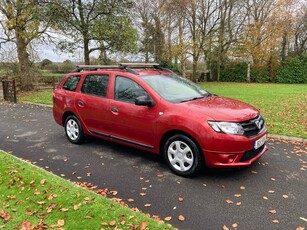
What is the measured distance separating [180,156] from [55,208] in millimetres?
1956

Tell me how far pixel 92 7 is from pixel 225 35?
17578 millimetres

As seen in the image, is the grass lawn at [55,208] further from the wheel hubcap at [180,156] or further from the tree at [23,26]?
the tree at [23,26]

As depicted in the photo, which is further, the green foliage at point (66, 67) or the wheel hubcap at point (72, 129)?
the green foliage at point (66, 67)

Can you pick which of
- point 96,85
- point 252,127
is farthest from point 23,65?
point 252,127

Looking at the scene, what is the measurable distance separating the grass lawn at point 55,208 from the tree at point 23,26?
527 inches

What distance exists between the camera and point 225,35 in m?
28.0

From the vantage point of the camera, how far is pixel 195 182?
13.1ft

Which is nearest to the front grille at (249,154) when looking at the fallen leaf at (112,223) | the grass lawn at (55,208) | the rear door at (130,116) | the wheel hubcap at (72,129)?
the rear door at (130,116)

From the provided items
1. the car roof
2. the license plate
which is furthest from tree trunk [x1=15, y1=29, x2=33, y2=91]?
the license plate

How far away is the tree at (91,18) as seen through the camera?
47.4 feet

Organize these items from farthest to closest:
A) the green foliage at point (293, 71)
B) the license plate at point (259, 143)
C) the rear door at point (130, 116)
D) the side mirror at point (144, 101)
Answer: the green foliage at point (293, 71) < the rear door at point (130, 116) < the side mirror at point (144, 101) < the license plate at point (259, 143)

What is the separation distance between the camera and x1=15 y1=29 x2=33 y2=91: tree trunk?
60.3 ft

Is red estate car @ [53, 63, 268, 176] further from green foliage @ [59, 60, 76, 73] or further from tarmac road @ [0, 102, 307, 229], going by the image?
green foliage @ [59, 60, 76, 73]

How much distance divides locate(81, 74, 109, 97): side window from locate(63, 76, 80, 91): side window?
12.5 inches
